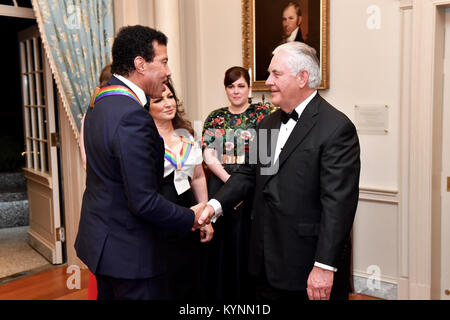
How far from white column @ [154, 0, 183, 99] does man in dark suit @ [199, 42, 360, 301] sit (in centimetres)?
246

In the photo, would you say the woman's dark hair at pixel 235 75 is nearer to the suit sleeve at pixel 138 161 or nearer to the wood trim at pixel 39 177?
the suit sleeve at pixel 138 161

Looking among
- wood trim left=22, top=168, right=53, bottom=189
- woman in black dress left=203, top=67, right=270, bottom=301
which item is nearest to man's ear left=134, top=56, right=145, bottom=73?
woman in black dress left=203, top=67, right=270, bottom=301

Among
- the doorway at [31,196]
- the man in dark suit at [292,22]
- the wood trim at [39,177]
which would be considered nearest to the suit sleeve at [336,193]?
the man in dark suit at [292,22]

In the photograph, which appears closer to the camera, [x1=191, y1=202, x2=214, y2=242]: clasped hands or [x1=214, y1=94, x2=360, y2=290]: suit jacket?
[x1=214, y1=94, x2=360, y2=290]: suit jacket

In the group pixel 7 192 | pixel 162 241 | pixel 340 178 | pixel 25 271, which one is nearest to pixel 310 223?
pixel 340 178

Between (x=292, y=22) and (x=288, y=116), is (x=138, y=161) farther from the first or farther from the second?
(x=292, y=22)

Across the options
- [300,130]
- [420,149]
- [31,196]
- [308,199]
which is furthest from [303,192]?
[31,196]

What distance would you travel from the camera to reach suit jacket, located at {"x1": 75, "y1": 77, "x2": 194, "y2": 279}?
5.71 feet

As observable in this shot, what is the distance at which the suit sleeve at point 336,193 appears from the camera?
196 centimetres

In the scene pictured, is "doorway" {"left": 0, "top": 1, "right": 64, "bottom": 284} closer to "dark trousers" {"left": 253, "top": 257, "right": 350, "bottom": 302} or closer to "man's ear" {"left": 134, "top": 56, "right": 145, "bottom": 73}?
"man's ear" {"left": 134, "top": 56, "right": 145, "bottom": 73}

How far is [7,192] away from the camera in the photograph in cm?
679

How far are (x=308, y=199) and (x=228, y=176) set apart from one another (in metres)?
1.32
